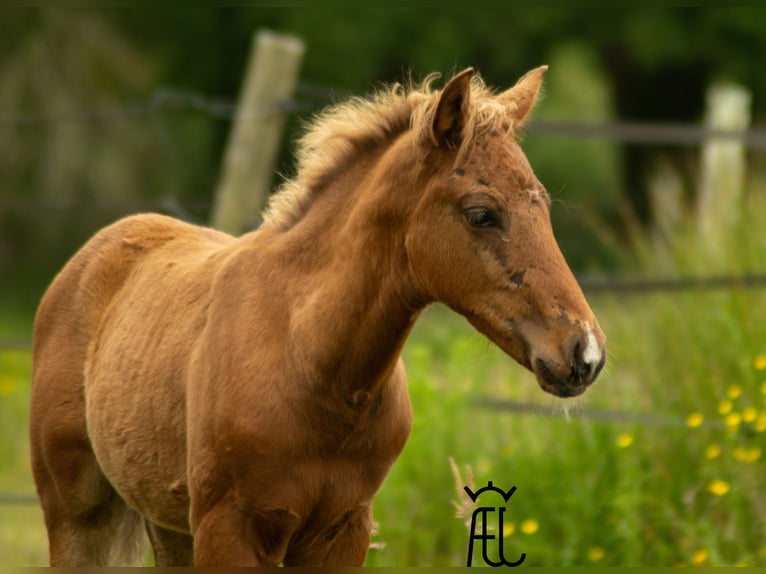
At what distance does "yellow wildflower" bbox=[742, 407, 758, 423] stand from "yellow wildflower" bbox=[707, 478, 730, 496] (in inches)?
11.5

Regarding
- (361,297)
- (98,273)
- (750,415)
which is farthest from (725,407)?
(98,273)

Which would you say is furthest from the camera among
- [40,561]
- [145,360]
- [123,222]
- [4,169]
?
[4,169]

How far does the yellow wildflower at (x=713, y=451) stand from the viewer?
Result: 5008mm

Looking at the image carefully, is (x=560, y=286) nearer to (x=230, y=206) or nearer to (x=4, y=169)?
(x=230, y=206)

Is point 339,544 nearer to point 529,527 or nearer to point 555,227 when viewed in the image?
point 529,527

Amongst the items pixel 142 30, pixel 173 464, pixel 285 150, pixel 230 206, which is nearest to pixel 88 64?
pixel 142 30

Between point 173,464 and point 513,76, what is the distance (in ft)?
52.5

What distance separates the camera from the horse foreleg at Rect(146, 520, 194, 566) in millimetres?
4375

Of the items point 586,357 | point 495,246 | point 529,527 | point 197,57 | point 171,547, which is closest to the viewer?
point 586,357

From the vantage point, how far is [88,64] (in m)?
17.4

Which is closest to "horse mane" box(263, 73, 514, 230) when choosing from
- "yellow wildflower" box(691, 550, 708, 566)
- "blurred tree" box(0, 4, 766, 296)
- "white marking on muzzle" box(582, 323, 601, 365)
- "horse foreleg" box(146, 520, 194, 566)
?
"white marking on muzzle" box(582, 323, 601, 365)

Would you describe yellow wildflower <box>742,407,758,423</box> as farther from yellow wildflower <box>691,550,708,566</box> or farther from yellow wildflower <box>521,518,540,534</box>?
yellow wildflower <box>521,518,540,534</box>

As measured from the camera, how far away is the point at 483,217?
3.06 meters

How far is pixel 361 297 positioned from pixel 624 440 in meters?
2.23
